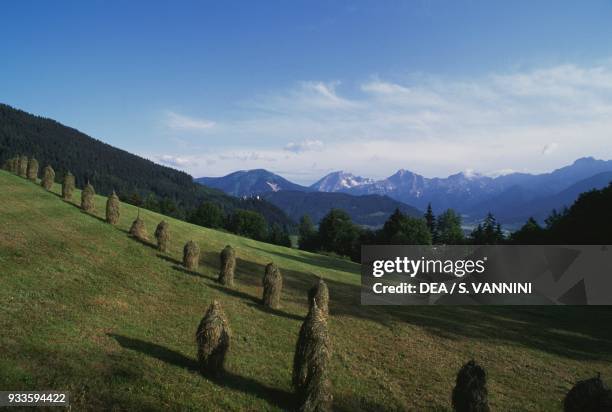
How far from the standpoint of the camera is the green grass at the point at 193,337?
1296 cm

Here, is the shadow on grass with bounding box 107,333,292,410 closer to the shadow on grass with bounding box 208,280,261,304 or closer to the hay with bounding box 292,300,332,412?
the hay with bounding box 292,300,332,412

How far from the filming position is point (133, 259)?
29109 mm

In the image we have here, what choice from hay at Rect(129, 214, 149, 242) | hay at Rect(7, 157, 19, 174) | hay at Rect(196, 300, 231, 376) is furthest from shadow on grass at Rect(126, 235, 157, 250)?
hay at Rect(7, 157, 19, 174)

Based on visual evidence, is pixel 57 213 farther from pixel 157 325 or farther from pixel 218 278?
pixel 157 325

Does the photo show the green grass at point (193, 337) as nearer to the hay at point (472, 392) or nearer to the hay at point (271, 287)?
the hay at point (271, 287)

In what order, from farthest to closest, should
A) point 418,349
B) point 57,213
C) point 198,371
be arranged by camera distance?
point 57,213, point 418,349, point 198,371

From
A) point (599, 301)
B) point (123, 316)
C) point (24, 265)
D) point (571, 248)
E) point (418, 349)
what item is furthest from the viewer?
point (571, 248)

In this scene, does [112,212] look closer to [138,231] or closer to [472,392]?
[138,231]

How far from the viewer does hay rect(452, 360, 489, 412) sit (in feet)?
44.2

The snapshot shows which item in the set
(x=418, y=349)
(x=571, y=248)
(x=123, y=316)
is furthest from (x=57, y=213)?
(x=571, y=248)

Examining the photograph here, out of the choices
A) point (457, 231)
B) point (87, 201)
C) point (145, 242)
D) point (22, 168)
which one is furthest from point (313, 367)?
point (457, 231)

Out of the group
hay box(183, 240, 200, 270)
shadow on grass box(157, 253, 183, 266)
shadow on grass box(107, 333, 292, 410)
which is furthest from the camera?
shadow on grass box(157, 253, 183, 266)

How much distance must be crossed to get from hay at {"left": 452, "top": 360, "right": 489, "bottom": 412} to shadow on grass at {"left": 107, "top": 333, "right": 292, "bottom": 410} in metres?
6.17

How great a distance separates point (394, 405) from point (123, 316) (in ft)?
44.0
